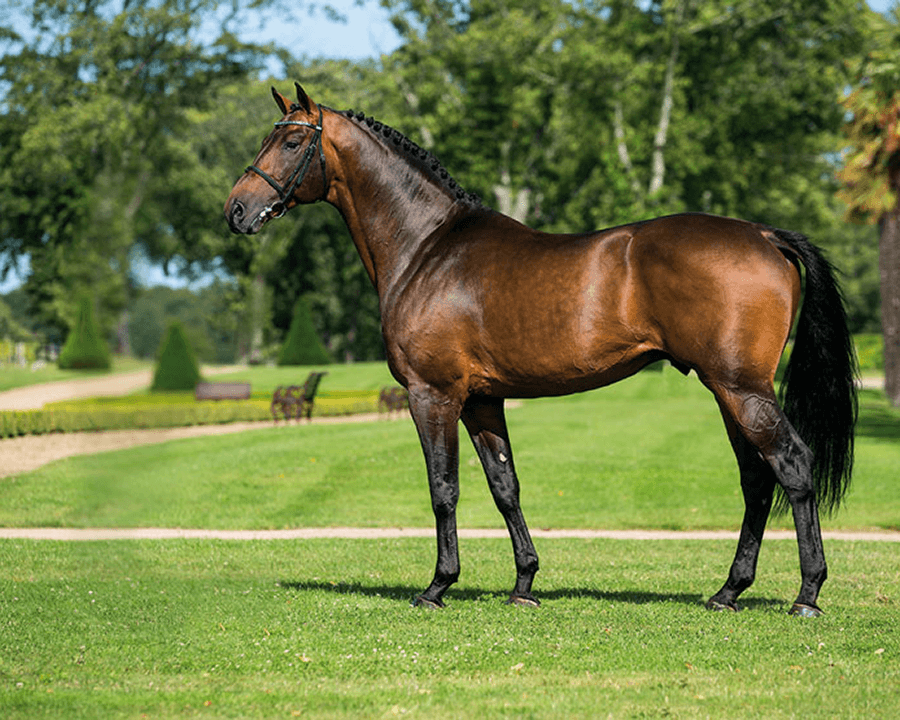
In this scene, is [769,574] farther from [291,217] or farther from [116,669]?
[291,217]

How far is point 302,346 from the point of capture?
40.8 metres

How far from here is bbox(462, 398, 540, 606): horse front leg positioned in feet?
21.9

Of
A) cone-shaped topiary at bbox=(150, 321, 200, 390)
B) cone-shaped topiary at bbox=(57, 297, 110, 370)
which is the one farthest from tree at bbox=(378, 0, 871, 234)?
cone-shaped topiary at bbox=(57, 297, 110, 370)

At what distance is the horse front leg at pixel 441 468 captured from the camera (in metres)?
6.42

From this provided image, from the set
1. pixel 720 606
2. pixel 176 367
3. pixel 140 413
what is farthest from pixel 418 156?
pixel 176 367

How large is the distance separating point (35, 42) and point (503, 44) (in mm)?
15792

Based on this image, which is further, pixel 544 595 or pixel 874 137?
pixel 874 137

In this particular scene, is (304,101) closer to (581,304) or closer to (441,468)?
(581,304)

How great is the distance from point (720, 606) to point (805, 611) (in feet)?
1.81

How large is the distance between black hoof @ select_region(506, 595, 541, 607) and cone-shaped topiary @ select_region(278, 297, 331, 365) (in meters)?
34.4

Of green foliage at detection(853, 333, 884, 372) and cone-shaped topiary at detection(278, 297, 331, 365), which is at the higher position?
cone-shaped topiary at detection(278, 297, 331, 365)

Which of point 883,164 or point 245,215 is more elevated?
point 883,164

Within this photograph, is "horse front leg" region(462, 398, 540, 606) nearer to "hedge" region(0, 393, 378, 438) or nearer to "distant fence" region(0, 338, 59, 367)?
"hedge" region(0, 393, 378, 438)

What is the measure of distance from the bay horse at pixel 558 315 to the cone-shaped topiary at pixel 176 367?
64.9ft
